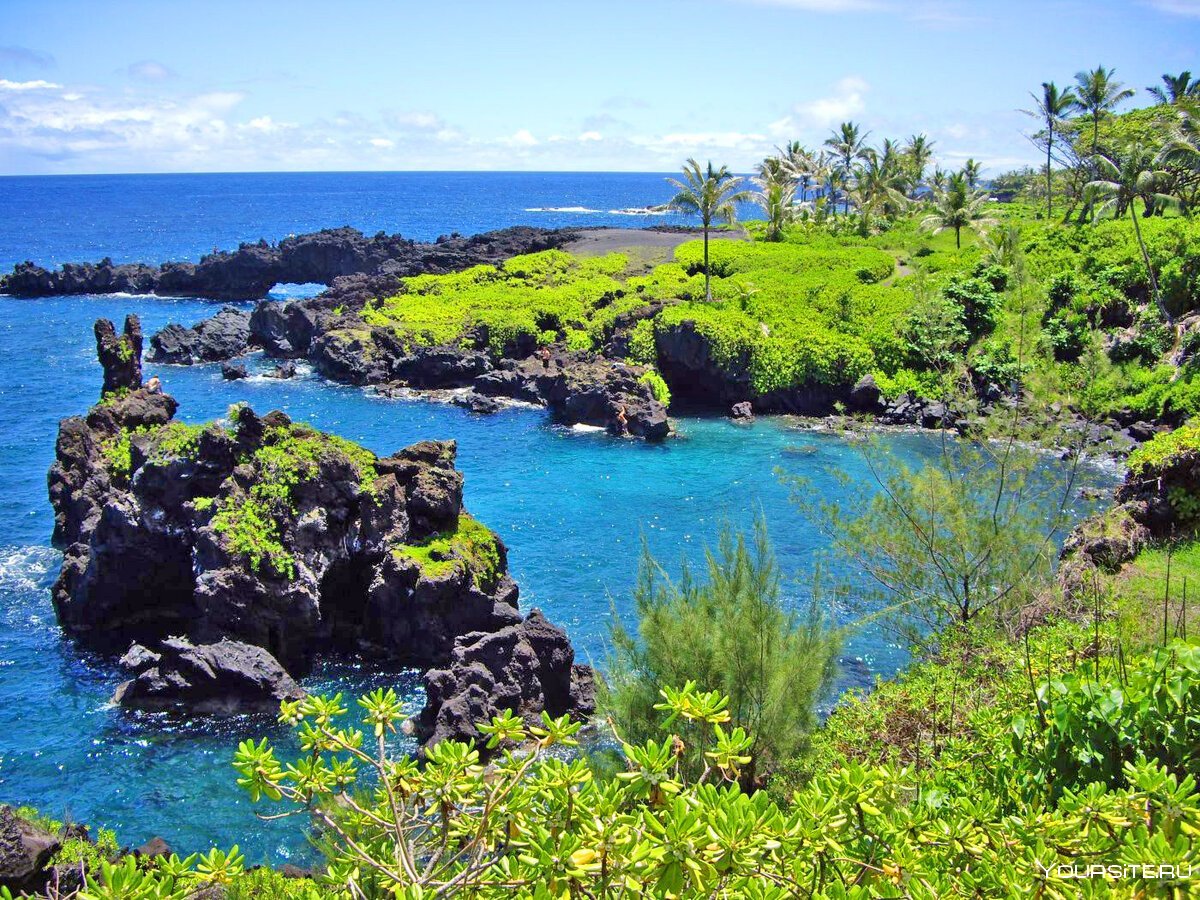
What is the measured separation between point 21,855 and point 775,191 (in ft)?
241

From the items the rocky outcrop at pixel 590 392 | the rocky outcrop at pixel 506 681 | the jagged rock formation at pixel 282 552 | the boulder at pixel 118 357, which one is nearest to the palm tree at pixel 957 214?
the rocky outcrop at pixel 590 392

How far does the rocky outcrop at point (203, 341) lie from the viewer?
65375mm

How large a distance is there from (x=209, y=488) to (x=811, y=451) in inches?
1083

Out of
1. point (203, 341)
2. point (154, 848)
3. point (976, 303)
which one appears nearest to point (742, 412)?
→ point (976, 303)

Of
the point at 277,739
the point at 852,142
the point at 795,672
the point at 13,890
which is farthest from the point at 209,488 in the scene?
the point at 852,142

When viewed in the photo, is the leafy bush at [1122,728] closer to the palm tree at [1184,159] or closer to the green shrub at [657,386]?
the green shrub at [657,386]

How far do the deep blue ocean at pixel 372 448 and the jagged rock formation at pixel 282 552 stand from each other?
1441 millimetres

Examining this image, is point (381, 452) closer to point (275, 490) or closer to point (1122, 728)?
point (275, 490)

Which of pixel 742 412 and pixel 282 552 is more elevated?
pixel 742 412

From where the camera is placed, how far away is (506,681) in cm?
2317

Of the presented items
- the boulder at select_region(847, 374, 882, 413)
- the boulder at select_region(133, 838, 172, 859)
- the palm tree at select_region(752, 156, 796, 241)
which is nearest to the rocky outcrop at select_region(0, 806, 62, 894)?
the boulder at select_region(133, 838, 172, 859)

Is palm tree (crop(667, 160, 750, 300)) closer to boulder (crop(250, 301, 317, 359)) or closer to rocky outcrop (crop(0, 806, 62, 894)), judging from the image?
boulder (crop(250, 301, 317, 359))

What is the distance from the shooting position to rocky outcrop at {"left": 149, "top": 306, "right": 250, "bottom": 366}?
65375mm

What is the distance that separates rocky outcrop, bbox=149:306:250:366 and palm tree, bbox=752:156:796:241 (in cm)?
4146
